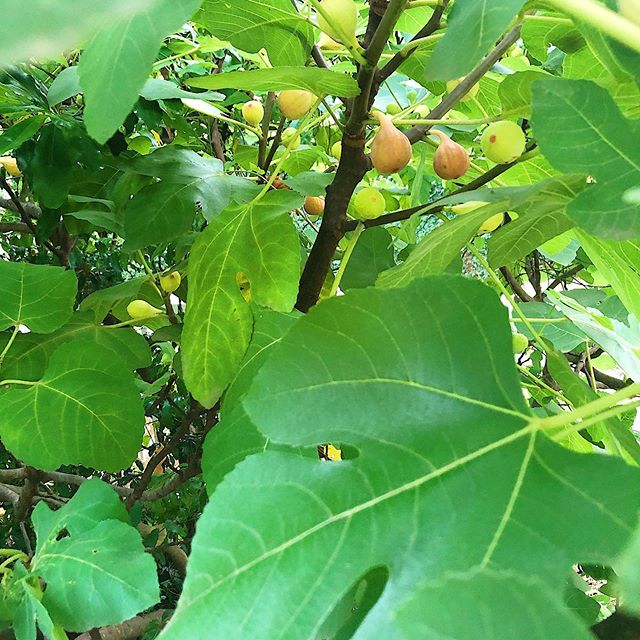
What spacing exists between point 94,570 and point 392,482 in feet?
1.06

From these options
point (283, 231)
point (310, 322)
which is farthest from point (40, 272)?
point (310, 322)

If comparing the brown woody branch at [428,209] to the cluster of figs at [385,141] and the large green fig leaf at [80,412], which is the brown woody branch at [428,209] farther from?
the large green fig leaf at [80,412]

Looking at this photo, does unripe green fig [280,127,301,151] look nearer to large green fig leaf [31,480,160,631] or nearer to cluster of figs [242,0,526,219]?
cluster of figs [242,0,526,219]

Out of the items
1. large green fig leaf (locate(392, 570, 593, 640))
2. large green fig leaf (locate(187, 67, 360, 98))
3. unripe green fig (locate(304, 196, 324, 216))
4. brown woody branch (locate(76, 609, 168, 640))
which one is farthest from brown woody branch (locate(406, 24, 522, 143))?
brown woody branch (locate(76, 609, 168, 640))

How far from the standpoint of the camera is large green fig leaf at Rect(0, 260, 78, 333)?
2.17ft

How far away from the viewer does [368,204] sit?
595 mm

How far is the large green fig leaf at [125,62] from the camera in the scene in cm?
25

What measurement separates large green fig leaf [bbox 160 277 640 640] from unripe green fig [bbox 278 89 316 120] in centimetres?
36

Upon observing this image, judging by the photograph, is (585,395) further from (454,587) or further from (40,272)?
(40,272)

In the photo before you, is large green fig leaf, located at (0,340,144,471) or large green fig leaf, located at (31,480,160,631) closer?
large green fig leaf, located at (31,480,160,631)

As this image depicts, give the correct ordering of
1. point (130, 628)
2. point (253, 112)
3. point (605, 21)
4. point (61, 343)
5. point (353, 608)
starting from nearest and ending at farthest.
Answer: point (605, 21) → point (353, 608) → point (61, 343) → point (253, 112) → point (130, 628)

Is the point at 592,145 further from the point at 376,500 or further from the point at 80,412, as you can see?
the point at 80,412

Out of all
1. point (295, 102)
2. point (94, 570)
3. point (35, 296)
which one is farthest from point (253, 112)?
point (94, 570)

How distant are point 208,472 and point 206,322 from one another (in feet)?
0.52
